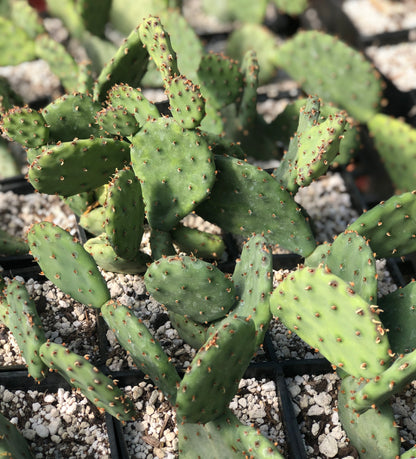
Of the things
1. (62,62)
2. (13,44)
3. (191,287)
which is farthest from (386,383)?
(13,44)

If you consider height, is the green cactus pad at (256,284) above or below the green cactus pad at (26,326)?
above

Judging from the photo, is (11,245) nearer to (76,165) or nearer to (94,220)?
(94,220)

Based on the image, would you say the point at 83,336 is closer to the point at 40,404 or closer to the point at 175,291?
the point at 40,404

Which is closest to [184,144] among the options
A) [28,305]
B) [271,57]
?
[28,305]

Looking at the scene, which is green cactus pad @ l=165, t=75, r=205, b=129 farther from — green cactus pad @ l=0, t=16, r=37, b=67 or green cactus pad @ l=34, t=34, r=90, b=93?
green cactus pad @ l=0, t=16, r=37, b=67

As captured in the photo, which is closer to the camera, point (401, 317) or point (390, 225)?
point (401, 317)

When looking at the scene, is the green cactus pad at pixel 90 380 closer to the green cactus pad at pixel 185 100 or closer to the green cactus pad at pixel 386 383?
the green cactus pad at pixel 386 383

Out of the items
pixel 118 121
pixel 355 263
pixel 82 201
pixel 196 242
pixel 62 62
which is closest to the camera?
pixel 355 263

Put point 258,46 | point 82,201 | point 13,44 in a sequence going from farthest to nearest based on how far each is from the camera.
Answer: point 258,46, point 13,44, point 82,201

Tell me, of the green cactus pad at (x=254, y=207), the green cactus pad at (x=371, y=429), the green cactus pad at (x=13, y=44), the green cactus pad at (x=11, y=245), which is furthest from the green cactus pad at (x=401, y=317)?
the green cactus pad at (x=13, y=44)
